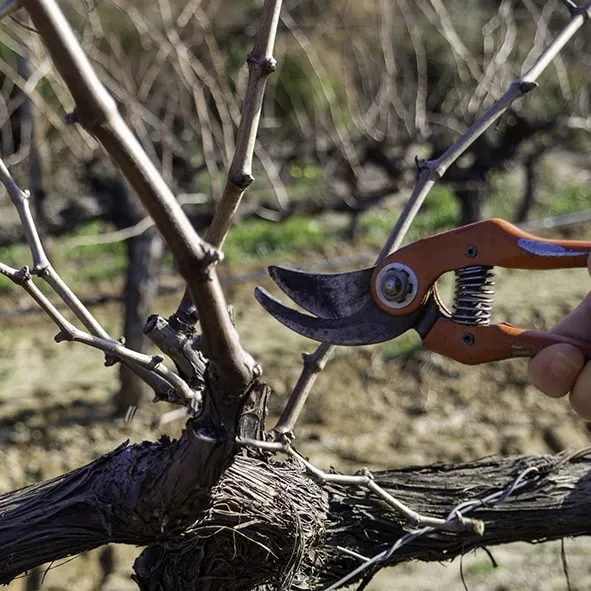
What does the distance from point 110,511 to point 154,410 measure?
11.0 feet

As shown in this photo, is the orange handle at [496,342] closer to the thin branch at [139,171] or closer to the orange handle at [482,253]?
the orange handle at [482,253]

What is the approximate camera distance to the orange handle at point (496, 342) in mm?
1789

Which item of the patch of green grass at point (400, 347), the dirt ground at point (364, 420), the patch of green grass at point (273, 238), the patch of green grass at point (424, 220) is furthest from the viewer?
the patch of green grass at point (424, 220)

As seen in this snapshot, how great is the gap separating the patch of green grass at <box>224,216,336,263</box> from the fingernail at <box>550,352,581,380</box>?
6001 millimetres

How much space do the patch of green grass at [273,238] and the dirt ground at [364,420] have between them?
77.2 inches

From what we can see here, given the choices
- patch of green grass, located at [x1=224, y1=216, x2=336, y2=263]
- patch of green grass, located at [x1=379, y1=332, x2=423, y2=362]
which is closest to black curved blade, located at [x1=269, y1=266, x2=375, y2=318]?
patch of green grass, located at [x1=379, y1=332, x2=423, y2=362]

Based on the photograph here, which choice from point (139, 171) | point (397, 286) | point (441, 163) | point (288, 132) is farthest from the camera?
point (288, 132)

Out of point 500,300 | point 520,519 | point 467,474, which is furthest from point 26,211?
point 500,300

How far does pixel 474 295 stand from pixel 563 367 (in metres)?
0.24

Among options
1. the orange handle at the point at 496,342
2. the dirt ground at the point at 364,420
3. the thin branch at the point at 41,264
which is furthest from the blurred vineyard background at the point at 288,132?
the orange handle at the point at 496,342

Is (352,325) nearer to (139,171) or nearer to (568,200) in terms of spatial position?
(139,171)

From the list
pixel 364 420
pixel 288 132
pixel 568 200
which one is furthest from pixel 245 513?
pixel 288 132

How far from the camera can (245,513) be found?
1.70 metres

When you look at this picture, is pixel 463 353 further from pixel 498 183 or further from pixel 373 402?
pixel 498 183
